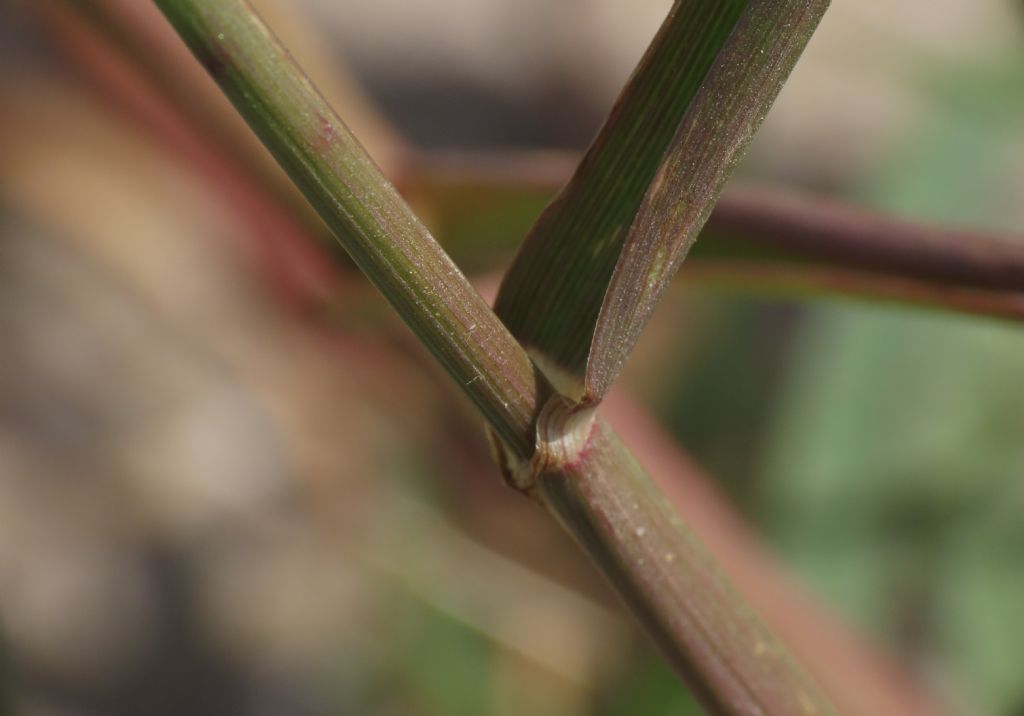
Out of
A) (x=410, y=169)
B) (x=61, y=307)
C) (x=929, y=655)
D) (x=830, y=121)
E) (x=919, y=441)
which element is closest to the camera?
(x=410, y=169)

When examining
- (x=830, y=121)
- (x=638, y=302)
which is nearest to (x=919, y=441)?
(x=830, y=121)

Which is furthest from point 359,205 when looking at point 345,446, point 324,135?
point 345,446

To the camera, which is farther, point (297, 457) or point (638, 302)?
point (297, 457)

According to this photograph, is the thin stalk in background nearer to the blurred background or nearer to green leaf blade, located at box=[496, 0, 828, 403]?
green leaf blade, located at box=[496, 0, 828, 403]

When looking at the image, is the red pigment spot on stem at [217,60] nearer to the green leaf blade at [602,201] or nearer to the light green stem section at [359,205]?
the light green stem section at [359,205]

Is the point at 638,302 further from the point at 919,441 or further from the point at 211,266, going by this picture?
the point at 211,266

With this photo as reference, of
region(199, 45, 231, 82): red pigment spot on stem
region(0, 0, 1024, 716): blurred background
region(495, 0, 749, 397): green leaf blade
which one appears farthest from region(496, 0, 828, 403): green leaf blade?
region(0, 0, 1024, 716): blurred background
